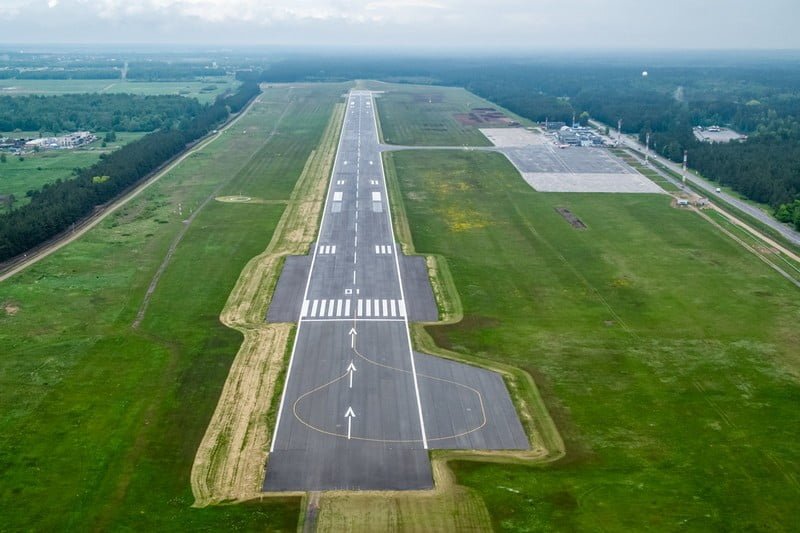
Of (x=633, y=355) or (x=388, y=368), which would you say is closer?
(x=388, y=368)

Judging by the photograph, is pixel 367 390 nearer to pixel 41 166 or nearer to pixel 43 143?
pixel 41 166

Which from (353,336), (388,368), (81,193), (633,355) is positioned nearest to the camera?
(388,368)

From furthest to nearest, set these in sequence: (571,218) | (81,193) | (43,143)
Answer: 1. (43,143)
2. (81,193)
3. (571,218)

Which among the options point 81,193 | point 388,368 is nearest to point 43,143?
Result: point 81,193

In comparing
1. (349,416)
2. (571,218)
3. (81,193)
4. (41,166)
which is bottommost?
(349,416)

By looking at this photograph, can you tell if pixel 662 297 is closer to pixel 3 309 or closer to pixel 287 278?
pixel 287 278

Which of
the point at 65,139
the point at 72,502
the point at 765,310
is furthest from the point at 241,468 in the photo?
the point at 65,139

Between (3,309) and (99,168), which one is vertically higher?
(99,168)
